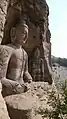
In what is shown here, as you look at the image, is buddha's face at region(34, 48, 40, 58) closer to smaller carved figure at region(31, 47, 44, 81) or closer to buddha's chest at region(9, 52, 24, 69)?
smaller carved figure at region(31, 47, 44, 81)

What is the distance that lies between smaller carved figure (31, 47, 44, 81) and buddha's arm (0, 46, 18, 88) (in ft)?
3.32

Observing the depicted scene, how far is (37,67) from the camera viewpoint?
12.9 ft

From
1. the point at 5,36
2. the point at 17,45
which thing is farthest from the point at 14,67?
the point at 5,36

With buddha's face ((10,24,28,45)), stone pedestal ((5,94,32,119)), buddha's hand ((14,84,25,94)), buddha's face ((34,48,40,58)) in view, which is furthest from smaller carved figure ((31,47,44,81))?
stone pedestal ((5,94,32,119))

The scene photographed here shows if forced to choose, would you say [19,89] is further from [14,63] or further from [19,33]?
[19,33]

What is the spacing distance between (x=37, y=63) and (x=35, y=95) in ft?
2.72

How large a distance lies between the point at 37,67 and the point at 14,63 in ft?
2.77

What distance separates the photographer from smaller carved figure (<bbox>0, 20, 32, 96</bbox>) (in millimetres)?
2871

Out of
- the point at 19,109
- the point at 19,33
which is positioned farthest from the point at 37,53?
the point at 19,109

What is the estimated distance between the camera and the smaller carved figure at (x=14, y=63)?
2871 mm

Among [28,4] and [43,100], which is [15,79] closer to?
[43,100]

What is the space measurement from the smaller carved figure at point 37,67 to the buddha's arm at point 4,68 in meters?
1.01

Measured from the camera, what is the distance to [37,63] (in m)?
3.95

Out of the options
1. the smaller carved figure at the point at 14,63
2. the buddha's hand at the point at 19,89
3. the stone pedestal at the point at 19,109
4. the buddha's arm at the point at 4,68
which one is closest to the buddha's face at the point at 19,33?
the smaller carved figure at the point at 14,63
